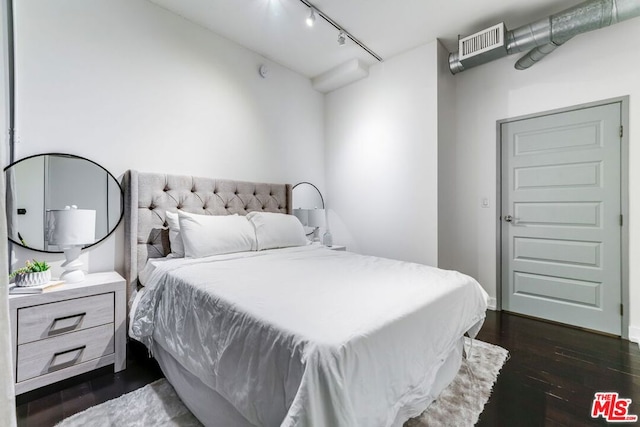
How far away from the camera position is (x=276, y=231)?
2.72 metres

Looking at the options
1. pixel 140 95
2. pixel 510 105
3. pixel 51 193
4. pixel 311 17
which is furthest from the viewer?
pixel 510 105

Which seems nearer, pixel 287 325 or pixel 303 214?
pixel 287 325

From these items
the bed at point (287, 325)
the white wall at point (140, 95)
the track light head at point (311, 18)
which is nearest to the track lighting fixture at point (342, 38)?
the track light head at point (311, 18)

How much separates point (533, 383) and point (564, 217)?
1682 millimetres

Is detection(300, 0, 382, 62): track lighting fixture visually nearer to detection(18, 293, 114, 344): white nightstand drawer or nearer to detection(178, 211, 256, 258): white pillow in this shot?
detection(178, 211, 256, 258): white pillow

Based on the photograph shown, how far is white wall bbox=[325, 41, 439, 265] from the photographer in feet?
9.93

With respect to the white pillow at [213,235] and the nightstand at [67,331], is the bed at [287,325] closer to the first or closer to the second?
the white pillow at [213,235]

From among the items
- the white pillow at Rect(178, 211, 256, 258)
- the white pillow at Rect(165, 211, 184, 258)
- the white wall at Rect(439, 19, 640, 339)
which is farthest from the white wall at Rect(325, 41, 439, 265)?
the white pillow at Rect(165, 211, 184, 258)

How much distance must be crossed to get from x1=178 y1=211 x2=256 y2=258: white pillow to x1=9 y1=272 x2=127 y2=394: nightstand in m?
0.51

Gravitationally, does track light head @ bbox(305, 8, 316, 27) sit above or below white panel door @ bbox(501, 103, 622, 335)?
above

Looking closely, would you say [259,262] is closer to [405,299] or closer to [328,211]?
[405,299]

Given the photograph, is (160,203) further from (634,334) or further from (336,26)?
(634,334)

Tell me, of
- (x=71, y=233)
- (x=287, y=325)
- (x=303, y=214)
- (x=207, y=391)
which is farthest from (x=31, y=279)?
(x=303, y=214)

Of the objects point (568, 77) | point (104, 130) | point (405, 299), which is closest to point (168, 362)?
point (405, 299)
